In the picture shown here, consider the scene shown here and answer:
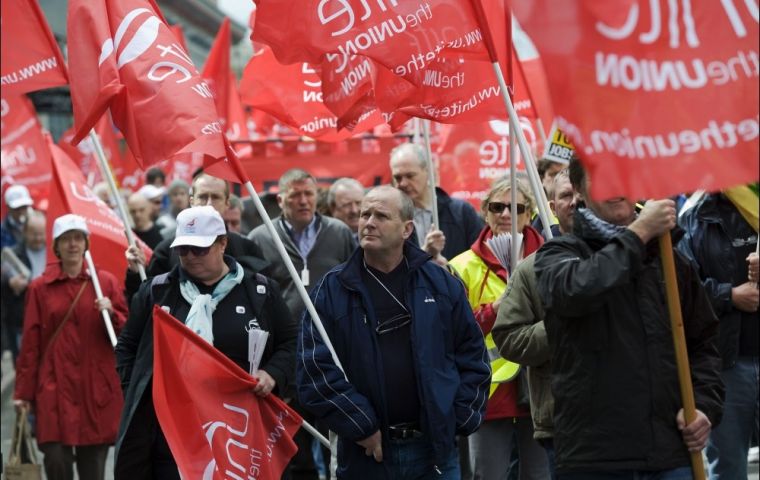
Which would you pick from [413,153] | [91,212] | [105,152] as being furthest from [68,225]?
[105,152]

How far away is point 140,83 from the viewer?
766 cm

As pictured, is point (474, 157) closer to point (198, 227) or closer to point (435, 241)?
point (435, 241)

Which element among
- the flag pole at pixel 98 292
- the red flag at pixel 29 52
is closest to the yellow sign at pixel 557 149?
the flag pole at pixel 98 292

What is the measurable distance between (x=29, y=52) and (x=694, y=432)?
585 cm

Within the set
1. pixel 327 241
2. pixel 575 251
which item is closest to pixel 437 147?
pixel 327 241

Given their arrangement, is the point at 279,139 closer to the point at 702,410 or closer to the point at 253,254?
the point at 253,254

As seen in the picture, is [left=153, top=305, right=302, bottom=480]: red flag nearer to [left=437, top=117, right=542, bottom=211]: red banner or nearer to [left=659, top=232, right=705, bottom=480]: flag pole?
[left=659, top=232, right=705, bottom=480]: flag pole

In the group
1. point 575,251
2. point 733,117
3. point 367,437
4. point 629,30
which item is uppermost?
point 629,30

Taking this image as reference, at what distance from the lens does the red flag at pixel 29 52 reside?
9.75 metres

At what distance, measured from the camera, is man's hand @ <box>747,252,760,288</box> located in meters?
7.34

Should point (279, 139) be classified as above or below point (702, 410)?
above

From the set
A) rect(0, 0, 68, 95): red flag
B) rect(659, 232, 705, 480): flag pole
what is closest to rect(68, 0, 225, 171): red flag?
rect(0, 0, 68, 95): red flag

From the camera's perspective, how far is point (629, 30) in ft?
15.9

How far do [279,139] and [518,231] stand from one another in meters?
6.84
